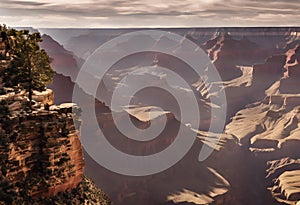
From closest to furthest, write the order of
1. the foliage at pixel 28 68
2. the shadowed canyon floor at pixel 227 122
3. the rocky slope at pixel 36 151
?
1. the rocky slope at pixel 36 151
2. the foliage at pixel 28 68
3. the shadowed canyon floor at pixel 227 122

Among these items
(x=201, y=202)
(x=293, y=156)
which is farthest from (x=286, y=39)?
(x=201, y=202)

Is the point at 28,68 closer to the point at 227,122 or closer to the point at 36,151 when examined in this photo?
the point at 36,151

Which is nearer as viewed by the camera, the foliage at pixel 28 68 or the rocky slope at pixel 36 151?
the rocky slope at pixel 36 151

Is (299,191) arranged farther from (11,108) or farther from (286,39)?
(286,39)

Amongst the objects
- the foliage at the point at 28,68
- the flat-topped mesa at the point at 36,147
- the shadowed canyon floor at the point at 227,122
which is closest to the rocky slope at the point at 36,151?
the flat-topped mesa at the point at 36,147

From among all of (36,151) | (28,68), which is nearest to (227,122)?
(28,68)

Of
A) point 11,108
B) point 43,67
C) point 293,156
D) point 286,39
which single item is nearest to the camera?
point 11,108

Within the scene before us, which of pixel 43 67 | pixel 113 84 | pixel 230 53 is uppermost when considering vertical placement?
pixel 43 67

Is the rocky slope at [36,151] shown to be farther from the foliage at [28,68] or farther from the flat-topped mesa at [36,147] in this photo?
the foliage at [28,68]

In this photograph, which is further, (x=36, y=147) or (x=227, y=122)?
(x=227, y=122)
